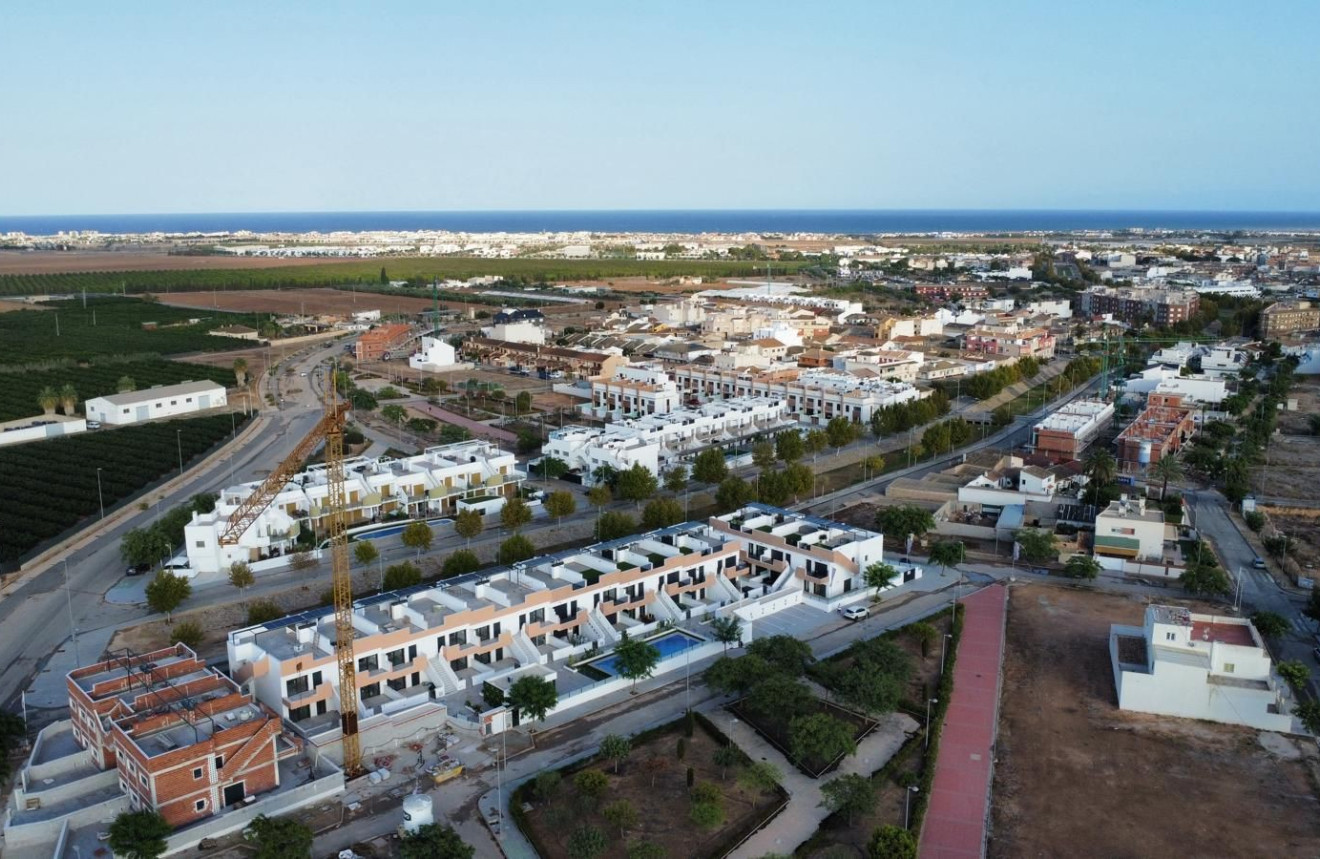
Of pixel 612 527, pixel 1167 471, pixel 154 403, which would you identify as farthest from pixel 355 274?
pixel 1167 471

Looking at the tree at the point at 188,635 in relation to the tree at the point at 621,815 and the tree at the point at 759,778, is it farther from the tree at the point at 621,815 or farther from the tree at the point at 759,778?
the tree at the point at 759,778

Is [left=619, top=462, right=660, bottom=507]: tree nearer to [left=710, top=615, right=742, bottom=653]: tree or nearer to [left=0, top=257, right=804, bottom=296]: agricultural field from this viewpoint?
[left=710, top=615, right=742, bottom=653]: tree

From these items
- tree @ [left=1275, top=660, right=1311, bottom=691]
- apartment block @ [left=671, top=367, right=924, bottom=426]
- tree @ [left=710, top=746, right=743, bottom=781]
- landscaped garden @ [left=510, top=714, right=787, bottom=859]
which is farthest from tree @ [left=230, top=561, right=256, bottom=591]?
apartment block @ [left=671, top=367, right=924, bottom=426]

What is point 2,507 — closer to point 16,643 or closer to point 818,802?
point 16,643

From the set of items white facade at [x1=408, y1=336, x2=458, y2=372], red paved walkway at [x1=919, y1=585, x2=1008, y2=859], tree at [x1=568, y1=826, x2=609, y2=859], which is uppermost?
white facade at [x1=408, y1=336, x2=458, y2=372]

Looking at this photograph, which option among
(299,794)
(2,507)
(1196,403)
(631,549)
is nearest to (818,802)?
(299,794)

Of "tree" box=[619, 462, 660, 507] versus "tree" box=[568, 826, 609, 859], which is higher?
"tree" box=[619, 462, 660, 507]

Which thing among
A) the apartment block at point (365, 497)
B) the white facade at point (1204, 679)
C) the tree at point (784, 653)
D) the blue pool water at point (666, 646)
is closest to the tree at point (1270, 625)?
the white facade at point (1204, 679)
